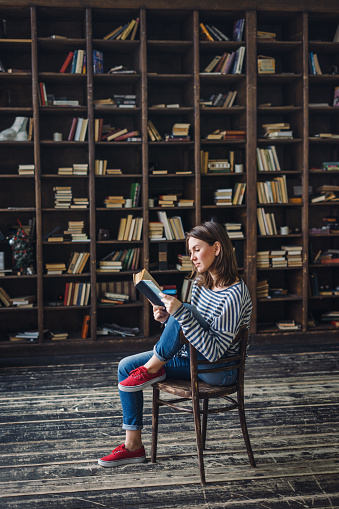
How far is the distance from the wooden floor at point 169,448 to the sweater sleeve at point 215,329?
71 cm

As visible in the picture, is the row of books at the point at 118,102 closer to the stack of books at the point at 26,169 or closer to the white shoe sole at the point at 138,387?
the stack of books at the point at 26,169

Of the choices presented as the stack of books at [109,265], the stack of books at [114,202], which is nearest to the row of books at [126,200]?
the stack of books at [114,202]

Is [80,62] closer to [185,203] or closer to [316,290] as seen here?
[185,203]

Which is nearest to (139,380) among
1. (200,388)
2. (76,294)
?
(200,388)

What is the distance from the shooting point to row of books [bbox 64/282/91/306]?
5434 mm

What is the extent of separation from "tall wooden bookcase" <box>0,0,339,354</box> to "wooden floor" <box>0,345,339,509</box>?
1216 millimetres

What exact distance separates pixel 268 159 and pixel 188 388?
11.7 feet

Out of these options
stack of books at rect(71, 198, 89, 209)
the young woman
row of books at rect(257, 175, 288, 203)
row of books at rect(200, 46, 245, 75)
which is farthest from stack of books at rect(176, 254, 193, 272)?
Result: the young woman

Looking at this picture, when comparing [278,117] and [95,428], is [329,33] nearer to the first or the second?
[278,117]

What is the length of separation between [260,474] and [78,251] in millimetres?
3541

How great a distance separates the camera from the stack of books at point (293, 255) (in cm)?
575

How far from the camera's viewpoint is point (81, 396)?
13.5 feet

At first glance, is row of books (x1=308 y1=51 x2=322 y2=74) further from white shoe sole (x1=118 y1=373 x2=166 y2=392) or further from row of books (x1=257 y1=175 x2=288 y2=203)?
white shoe sole (x1=118 y1=373 x2=166 y2=392)

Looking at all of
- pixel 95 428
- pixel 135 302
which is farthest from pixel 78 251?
pixel 95 428
